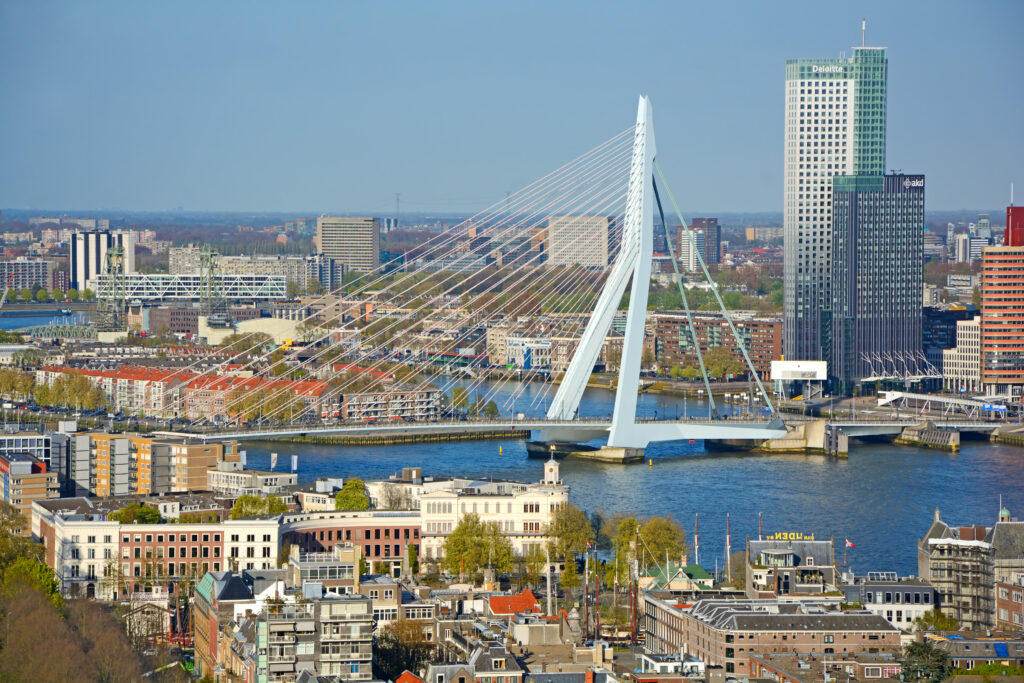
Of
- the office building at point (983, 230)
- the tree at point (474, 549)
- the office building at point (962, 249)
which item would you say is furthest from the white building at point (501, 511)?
the office building at point (962, 249)

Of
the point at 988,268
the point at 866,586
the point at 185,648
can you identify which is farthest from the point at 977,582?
the point at 988,268

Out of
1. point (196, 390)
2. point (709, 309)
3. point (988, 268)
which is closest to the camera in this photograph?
point (196, 390)

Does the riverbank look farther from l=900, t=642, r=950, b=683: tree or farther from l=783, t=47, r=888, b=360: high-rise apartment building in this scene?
l=900, t=642, r=950, b=683: tree

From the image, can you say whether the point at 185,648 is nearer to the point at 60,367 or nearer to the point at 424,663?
the point at 424,663

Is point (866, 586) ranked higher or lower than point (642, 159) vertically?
lower

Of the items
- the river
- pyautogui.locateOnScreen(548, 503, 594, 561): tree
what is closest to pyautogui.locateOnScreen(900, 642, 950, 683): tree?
the river

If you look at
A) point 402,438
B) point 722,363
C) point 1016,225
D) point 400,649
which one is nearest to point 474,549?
point 400,649

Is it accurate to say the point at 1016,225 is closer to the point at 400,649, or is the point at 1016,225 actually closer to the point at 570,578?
the point at 570,578
